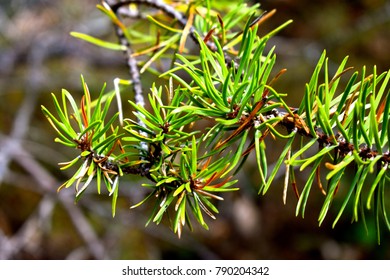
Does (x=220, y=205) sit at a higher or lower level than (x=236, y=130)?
lower

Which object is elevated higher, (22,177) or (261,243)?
(22,177)

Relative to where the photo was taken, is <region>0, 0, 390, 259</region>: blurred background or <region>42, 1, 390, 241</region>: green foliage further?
<region>0, 0, 390, 259</region>: blurred background

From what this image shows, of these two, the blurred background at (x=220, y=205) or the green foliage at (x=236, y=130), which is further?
the blurred background at (x=220, y=205)

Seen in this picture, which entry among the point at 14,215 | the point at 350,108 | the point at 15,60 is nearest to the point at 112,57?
Answer: the point at 15,60

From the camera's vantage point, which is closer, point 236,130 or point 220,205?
point 236,130

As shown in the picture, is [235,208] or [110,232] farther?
[235,208]

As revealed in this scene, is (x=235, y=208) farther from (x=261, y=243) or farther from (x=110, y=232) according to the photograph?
(x=110, y=232)
